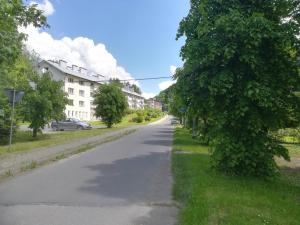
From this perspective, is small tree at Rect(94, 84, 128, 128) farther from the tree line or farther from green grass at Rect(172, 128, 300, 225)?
the tree line

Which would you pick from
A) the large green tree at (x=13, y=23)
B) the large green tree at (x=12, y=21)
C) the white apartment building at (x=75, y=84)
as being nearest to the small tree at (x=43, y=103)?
the large green tree at (x=13, y=23)

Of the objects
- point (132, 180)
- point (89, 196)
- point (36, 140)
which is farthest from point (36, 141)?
point (89, 196)

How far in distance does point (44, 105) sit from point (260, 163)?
724 inches

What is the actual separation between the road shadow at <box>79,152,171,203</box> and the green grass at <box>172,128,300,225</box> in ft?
1.63

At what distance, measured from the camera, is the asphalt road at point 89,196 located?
5.66m

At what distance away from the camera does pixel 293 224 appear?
17.3ft

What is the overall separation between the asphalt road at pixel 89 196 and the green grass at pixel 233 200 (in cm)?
38

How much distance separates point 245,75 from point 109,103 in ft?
116

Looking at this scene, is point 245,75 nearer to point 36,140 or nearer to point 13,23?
point 13,23

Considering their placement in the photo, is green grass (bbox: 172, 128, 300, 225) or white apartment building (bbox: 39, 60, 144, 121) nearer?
green grass (bbox: 172, 128, 300, 225)

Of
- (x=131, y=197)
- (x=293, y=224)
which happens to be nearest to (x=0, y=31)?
(x=131, y=197)

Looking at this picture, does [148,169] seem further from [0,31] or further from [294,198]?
[0,31]

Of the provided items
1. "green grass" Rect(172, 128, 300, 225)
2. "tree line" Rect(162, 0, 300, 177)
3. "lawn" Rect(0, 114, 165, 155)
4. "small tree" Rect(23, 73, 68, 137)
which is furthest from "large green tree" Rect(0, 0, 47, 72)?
"small tree" Rect(23, 73, 68, 137)

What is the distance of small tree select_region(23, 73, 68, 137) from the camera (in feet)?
78.3
